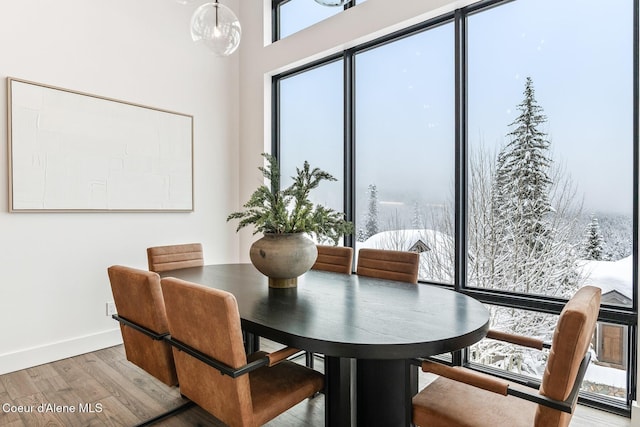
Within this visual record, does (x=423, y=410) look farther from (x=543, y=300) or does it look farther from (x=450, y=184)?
(x=450, y=184)

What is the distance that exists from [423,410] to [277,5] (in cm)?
421

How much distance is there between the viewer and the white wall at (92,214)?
2.93m

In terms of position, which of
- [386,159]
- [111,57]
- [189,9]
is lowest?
[386,159]

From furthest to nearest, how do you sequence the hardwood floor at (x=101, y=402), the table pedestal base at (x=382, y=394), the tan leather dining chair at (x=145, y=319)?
1. the hardwood floor at (x=101, y=402)
2. the tan leather dining chair at (x=145, y=319)
3. the table pedestal base at (x=382, y=394)

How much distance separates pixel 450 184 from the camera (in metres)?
2.94

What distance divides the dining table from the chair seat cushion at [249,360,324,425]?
9 centimetres

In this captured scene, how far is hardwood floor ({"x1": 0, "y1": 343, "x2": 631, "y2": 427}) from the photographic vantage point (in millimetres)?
2174

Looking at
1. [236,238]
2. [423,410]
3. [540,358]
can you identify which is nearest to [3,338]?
[236,238]

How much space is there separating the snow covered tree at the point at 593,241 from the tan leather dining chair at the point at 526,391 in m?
1.08

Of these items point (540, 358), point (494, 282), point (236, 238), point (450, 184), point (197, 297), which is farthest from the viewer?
point (236, 238)

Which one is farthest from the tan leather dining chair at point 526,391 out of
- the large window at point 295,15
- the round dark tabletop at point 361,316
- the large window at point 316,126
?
the large window at point 295,15

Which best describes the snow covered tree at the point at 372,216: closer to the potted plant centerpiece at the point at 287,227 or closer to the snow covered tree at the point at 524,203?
the snow covered tree at the point at 524,203

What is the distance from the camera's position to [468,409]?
1.42 metres

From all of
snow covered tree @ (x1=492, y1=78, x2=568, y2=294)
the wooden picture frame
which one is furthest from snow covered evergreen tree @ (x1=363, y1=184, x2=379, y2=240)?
the wooden picture frame
